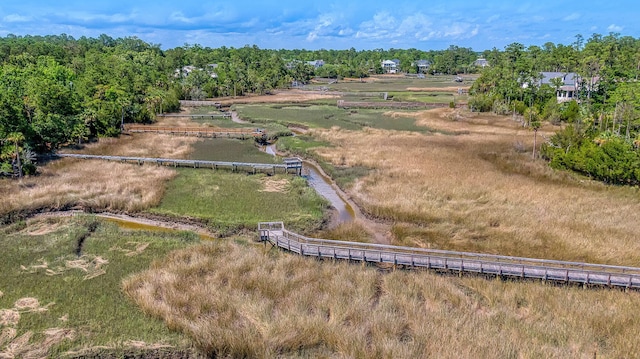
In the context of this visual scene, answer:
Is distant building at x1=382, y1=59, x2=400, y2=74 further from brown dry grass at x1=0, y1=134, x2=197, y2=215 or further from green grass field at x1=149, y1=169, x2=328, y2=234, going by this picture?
green grass field at x1=149, y1=169, x2=328, y2=234

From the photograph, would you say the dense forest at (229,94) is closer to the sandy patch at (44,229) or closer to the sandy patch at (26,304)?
the sandy patch at (44,229)

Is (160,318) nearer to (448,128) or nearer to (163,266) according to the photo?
(163,266)

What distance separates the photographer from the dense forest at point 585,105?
34000 millimetres

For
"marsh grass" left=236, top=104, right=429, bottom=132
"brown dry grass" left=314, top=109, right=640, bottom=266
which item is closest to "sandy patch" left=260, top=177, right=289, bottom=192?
"brown dry grass" left=314, top=109, right=640, bottom=266

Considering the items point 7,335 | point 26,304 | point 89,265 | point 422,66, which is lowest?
point 7,335

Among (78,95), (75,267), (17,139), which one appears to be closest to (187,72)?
(78,95)

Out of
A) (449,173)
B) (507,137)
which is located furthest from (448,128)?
(449,173)

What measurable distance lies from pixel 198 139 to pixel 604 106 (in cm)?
5267

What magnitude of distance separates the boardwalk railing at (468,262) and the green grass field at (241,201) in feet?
12.0

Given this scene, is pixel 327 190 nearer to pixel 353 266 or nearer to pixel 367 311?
pixel 353 266

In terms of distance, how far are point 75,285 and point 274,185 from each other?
17.6 meters

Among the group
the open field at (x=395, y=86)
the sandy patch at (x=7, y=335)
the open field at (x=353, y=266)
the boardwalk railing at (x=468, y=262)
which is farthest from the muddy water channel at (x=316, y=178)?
the open field at (x=395, y=86)

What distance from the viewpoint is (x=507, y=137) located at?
52844 mm

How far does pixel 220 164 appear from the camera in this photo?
3991 cm
